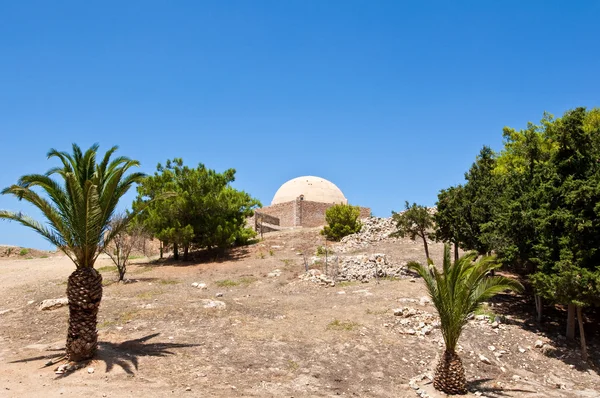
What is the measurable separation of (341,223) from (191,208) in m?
11.8

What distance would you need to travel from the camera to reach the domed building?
43594 millimetres

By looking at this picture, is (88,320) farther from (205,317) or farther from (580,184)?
(580,184)

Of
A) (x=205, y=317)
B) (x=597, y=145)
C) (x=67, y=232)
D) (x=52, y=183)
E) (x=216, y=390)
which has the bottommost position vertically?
(x=216, y=390)

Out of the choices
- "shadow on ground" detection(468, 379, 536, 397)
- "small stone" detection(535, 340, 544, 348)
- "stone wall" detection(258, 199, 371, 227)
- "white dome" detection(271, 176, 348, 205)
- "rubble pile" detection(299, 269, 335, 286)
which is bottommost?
"shadow on ground" detection(468, 379, 536, 397)

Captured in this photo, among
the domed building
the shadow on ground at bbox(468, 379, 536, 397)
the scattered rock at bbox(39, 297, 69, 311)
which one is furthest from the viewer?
the domed building

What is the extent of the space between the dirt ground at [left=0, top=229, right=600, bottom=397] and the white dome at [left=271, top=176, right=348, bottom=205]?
27.7 meters

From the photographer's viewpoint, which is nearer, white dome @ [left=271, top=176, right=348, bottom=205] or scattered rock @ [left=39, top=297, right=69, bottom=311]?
scattered rock @ [left=39, top=297, right=69, bottom=311]

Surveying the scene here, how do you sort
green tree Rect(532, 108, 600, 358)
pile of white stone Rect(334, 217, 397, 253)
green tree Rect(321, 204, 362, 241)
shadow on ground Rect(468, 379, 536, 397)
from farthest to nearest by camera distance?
green tree Rect(321, 204, 362, 241), pile of white stone Rect(334, 217, 397, 253), green tree Rect(532, 108, 600, 358), shadow on ground Rect(468, 379, 536, 397)

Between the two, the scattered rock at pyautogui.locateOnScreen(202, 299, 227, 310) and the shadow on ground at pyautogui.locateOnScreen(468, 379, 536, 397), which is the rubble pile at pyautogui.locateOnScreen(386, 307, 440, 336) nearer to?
the shadow on ground at pyautogui.locateOnScreen(468, 379, 536, 397)

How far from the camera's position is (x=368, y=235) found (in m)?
31.5

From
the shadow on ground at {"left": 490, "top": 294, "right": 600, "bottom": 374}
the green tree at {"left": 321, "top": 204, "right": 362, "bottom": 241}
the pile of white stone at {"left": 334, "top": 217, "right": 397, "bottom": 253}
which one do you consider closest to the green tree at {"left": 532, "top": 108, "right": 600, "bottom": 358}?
the shadow on ground at {"left": 490, "top": 294, "right": 600, "bottom": 374}

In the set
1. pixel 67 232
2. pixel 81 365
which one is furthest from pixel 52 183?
pixel 81 365

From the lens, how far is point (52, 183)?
1080 centimetres

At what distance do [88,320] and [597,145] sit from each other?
17.1 meters
